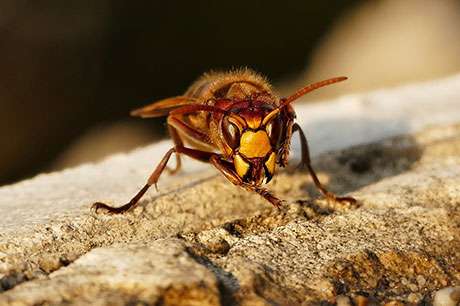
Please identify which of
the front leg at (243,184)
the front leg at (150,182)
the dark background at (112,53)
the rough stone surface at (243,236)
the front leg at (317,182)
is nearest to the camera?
the rough stone surface at (243,236)

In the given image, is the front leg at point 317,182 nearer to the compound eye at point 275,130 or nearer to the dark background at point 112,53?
the compound eye at point 275,130

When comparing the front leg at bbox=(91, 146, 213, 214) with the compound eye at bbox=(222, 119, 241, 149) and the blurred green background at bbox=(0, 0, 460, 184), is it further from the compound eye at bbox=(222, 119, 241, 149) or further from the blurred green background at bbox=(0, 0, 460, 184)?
the blurred green background at bbox=(0, 0, 460, 184)

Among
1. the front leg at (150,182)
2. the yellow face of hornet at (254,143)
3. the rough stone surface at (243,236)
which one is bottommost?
the rough stone surface at (243,236)

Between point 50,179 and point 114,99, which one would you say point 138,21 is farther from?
point 50,179

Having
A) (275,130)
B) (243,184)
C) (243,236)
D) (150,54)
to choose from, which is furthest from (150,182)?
(150,54)

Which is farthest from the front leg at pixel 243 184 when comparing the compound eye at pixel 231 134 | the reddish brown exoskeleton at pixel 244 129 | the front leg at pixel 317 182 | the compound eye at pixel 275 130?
the front leg at pixel 317 182

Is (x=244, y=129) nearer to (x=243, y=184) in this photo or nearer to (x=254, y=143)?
(x=254, y=143)

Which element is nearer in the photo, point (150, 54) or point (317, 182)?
point (317, 182)
